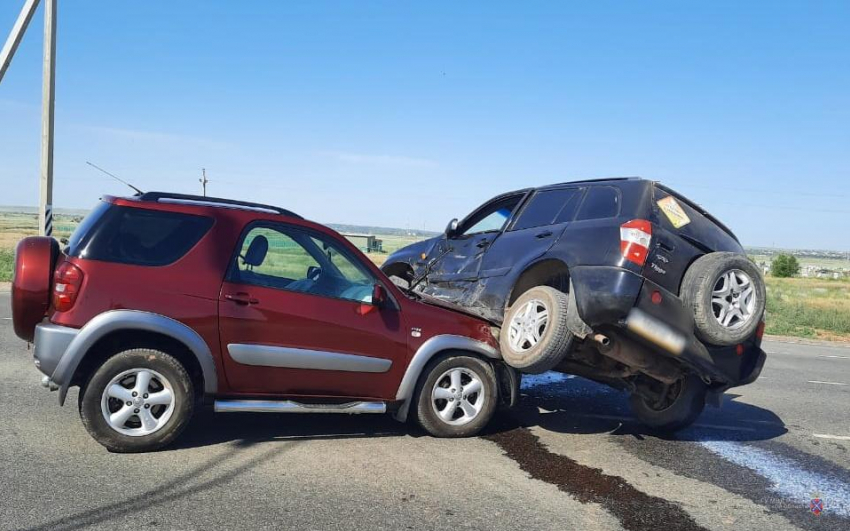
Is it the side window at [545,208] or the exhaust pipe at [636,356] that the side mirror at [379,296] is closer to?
the exhaust pipe at [636,356]

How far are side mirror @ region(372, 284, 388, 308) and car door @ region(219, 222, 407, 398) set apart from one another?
0.03 meters

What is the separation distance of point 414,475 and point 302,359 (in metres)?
1.16

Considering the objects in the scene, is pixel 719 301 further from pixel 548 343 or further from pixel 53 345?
pixel 53 345

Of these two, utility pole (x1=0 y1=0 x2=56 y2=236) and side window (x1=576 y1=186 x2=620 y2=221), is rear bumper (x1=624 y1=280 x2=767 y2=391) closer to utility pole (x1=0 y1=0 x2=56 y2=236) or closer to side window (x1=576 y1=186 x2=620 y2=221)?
side window (x1=576 y1=186 x2=620 y2=221)

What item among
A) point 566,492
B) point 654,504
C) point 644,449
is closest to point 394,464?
point 566,492

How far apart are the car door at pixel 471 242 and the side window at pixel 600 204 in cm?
110

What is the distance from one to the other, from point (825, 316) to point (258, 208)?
71.7 ft

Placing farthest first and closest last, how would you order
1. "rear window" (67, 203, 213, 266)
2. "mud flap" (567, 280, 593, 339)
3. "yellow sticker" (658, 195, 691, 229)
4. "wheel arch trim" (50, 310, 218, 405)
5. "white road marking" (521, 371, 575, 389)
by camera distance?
1. "white road marking" (521, 371, 575, 389)
2. "yellow sticker" (658, 195, 691, 229)
3. "mud flap" (567, 280, 593, 339)
4. "rear window" (67, 203, 213, 266)
5. "wheel arch trim" (50, 310, 218, 405)

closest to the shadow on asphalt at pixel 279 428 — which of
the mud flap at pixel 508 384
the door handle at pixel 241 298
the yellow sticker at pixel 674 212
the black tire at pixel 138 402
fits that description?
the black tire at pixel 138 402

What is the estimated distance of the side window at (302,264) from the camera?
4863 millimetres

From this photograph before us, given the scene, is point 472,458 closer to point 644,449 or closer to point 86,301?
point 644,449

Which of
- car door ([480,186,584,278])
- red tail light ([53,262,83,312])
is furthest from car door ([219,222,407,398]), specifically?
car door ([480,186,584,278])

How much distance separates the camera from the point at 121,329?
432 centimetres

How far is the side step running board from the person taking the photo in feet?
15.1
